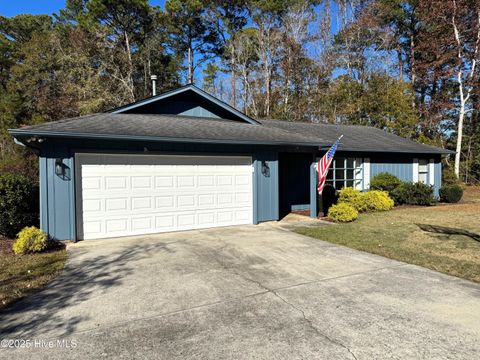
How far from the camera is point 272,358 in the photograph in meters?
2.92

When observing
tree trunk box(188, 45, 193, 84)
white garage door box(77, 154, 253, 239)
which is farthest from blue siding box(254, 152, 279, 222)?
tree trunk box(188, 45, 193, 84)

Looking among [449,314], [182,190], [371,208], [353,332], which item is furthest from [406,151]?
[353,332]

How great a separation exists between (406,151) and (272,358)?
13.5 m

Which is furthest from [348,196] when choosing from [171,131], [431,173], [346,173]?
[171,131]

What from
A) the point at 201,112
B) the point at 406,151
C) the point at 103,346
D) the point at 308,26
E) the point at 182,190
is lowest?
the point at 103,346

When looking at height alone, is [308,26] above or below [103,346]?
above

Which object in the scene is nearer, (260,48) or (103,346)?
(103,346)

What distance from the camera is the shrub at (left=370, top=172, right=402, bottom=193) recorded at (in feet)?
44.2

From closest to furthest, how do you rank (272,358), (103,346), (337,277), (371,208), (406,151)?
(272,358) → (103,346) → (337,277) → (371,208) → (406,151)

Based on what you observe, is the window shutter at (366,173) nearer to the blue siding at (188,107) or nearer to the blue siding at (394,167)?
the blue siding at (394,167)

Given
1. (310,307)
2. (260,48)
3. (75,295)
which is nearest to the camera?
(310,307)

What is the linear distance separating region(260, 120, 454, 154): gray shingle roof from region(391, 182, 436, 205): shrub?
1613 mm

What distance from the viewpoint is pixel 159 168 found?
335 inches

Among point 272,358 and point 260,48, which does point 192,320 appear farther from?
point 260,48
